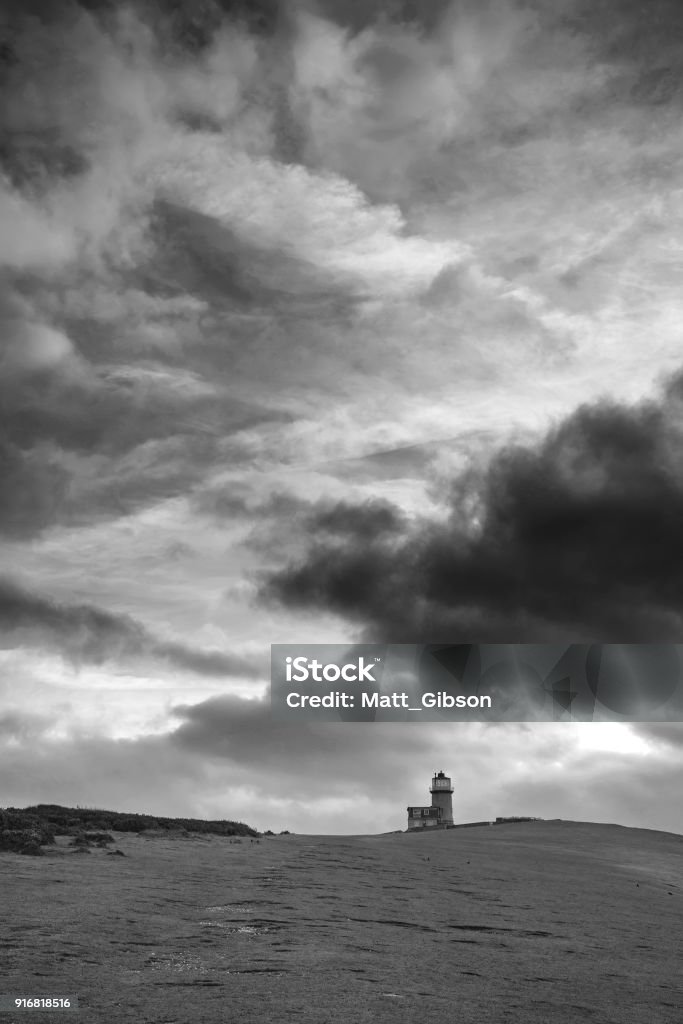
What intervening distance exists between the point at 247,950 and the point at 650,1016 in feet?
17.7

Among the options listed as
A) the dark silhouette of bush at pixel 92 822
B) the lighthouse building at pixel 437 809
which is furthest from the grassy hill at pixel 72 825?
the lighthouse building at pixel 437 809

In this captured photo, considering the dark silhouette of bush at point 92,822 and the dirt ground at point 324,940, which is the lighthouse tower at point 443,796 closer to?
the dark silhouette of bush at point 92,822

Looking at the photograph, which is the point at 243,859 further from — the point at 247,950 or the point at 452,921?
the point at 247,950

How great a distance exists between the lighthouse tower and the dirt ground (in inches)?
2692

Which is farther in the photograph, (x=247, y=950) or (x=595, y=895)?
(x=595, y=895)

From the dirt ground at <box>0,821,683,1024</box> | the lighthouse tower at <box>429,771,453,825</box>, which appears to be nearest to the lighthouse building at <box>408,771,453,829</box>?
the lighthouse tower at <box>429,771,453,825</box>

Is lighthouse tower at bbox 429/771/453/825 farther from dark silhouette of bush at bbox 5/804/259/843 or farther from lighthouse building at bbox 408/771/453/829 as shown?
dark silhouette of bush at bbox 5/804/259/843

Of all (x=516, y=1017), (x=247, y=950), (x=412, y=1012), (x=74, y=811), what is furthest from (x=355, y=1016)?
(x=74, y=811)

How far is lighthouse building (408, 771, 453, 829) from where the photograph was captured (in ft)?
303

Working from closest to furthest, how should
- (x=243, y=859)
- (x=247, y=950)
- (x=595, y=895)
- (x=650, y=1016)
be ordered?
(x=650, y=1016)
(x=247, y=950)
(x=595, y=895)
(x=243, y=859)

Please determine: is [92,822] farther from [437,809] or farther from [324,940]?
[437,809]

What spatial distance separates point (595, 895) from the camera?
79.2 ft

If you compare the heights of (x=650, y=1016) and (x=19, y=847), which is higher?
(x=19, y=847)

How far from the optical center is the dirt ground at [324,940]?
9875 mm
